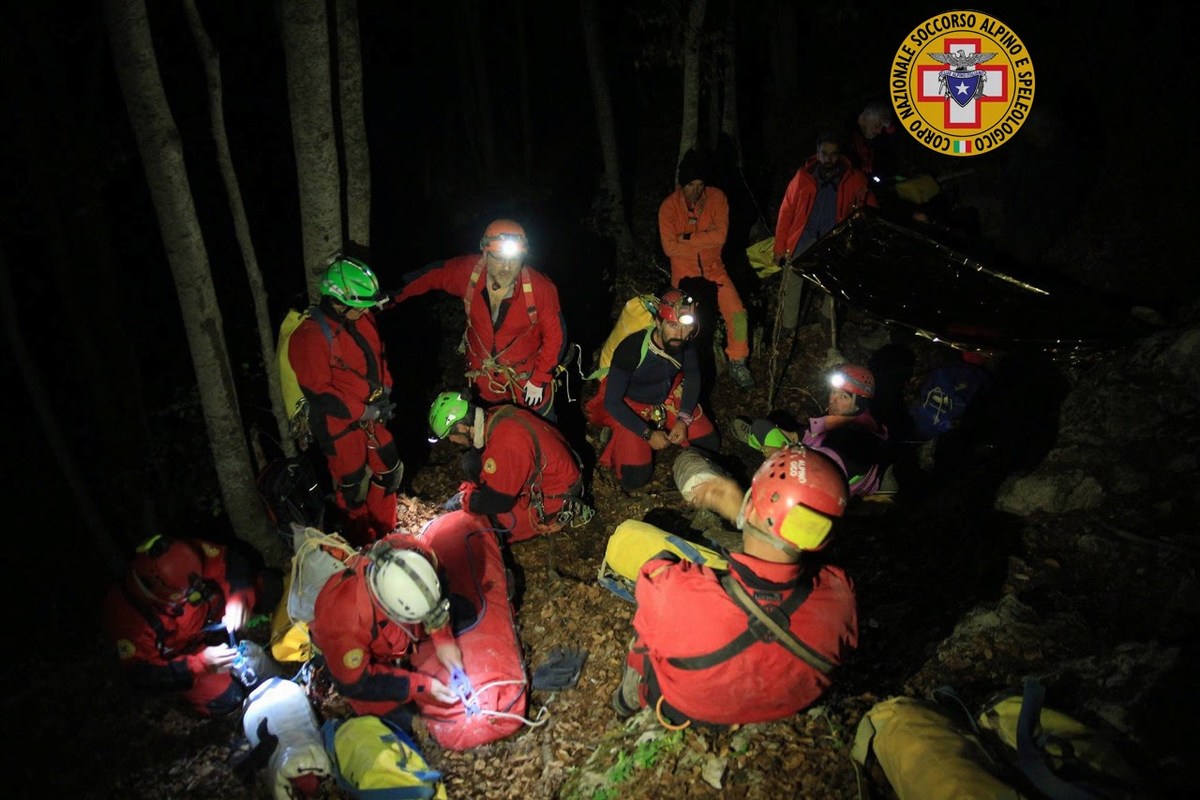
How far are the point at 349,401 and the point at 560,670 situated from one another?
319 cm

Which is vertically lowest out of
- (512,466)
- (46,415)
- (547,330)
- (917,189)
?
(46,415)

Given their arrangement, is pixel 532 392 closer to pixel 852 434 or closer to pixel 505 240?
pixel 505 240

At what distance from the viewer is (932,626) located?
15.6ft

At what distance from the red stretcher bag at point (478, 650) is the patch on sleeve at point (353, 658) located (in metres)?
0.45

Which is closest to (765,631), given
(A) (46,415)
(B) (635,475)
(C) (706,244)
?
(B) (635,475)

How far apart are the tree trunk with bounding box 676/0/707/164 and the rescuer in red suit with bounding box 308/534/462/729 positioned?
22.9 ft

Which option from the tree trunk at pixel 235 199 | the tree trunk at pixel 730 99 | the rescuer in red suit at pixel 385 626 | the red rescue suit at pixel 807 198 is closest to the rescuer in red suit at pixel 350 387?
the tree trunk at pixel 235 199

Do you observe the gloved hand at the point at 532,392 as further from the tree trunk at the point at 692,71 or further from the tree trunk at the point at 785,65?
the tree trunk at the point at 785,65

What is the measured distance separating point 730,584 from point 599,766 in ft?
5.92

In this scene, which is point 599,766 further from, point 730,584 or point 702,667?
point 730,584

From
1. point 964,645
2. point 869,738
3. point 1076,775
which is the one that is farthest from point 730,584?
point 964,645

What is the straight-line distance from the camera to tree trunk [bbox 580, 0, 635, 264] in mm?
11812

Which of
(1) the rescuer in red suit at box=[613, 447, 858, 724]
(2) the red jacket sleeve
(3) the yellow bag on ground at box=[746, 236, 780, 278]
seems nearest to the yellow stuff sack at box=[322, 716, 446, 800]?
(1) the rescuer in red suit at box=[613, 447, 858, 724]

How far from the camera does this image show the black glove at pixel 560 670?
507 centimetres
